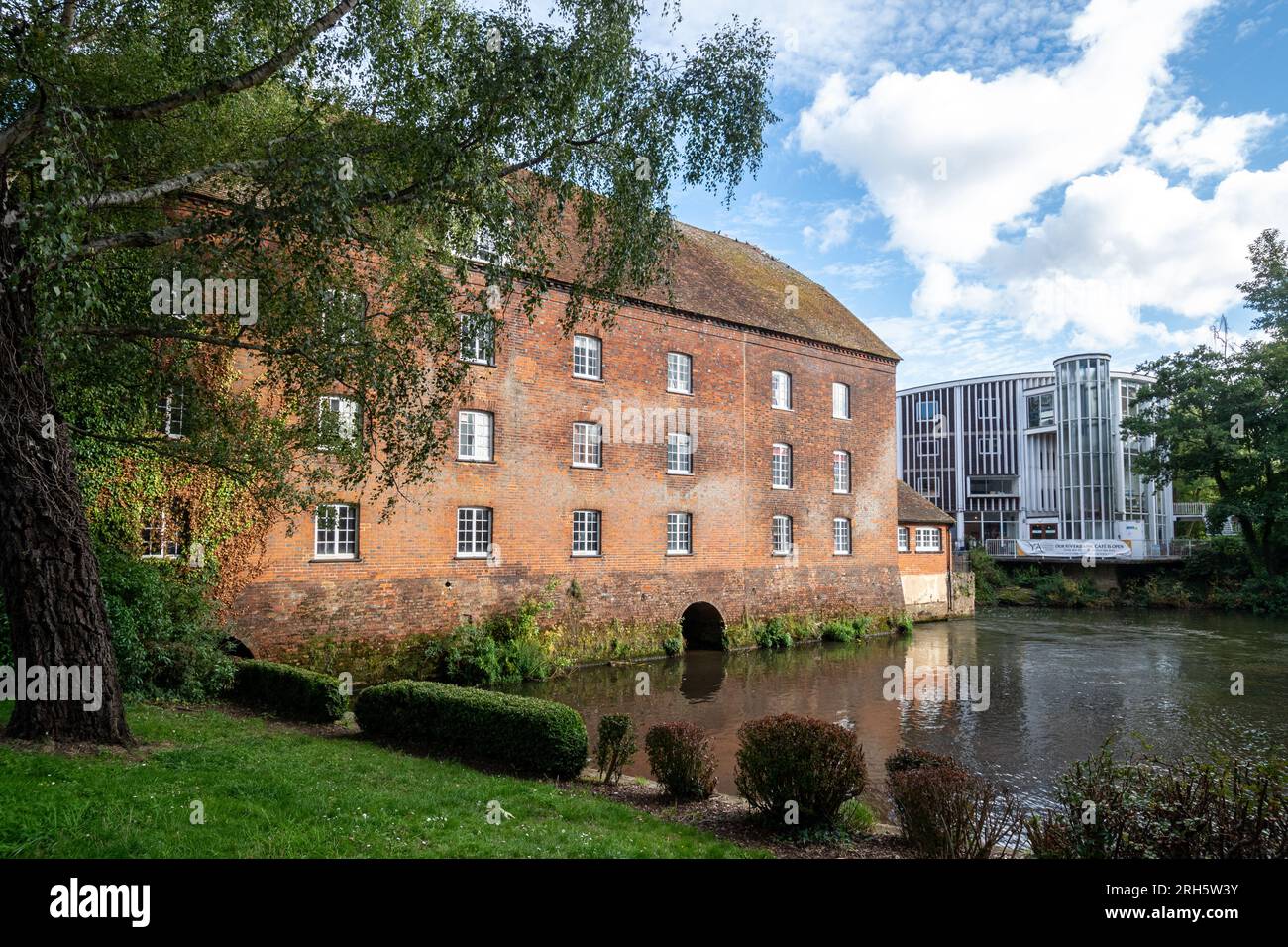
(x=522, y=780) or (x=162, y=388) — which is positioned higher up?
(x=162, y=388)

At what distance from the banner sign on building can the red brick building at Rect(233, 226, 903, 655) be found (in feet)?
58.8

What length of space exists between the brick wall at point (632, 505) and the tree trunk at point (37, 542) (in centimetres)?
726

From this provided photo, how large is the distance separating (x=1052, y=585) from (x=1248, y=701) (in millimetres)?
25497

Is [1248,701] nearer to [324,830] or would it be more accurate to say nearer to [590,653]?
[590,653]

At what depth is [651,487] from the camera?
22750mm

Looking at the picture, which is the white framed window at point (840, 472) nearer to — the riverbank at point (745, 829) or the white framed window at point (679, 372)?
the white framed window at point (679, 372)

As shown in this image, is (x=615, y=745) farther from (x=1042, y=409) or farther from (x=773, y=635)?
(x=1042, y=409)

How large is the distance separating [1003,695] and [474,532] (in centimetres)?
1271

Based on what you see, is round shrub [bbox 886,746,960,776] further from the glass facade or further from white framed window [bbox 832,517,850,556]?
the glass facade

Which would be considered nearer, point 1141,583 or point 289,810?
point 289,810

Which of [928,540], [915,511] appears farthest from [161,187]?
Result: [928,540]
